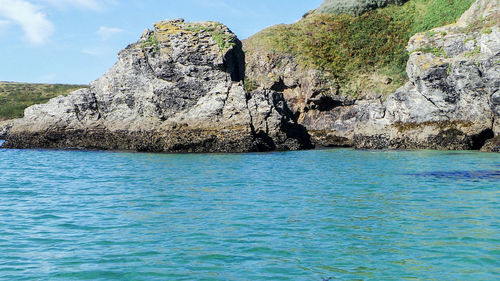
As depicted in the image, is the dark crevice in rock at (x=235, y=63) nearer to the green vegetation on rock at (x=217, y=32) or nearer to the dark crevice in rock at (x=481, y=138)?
the green vegetation on rock at (x=217, y=32)

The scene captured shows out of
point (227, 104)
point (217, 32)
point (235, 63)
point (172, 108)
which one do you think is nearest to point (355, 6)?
point (235, 63)

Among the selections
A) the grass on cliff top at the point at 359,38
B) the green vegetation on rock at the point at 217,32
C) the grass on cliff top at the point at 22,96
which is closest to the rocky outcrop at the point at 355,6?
the grass on cliff top at the point at 359,38

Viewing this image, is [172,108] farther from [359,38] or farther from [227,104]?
[359,38]

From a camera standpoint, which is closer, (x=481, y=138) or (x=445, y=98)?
(x=481, y=138)

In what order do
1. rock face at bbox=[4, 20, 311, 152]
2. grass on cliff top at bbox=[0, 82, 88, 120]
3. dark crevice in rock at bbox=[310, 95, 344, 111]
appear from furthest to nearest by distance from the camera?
1. grass on cliff top at bbox=[0, 82, 88, 120]
2. dark crevice in rock at bbox=[310, 95, 344, 111]
3. rock face at bbox=[4, 20, 311, 152]

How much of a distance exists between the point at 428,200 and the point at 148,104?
2682cm

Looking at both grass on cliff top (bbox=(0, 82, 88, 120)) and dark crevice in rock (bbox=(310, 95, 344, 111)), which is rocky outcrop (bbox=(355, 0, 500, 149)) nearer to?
dark crevice in rock (bbox=(310, 95, 344, 111))

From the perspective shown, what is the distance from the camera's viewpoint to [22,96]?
106188 millimetres

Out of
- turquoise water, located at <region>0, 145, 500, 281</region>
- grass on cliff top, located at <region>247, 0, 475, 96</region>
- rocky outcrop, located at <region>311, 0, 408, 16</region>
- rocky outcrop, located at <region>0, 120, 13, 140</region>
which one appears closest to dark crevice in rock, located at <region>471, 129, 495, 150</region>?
turquoise water, located at <region>0, 145, 500, 281</region>

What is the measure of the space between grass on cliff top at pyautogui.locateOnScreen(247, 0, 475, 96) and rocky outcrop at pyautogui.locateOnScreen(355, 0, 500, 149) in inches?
533

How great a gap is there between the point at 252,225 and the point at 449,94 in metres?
28.8

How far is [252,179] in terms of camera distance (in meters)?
20.6

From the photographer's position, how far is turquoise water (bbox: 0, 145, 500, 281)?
891 centimetres

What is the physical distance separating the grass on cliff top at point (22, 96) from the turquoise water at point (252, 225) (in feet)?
243
